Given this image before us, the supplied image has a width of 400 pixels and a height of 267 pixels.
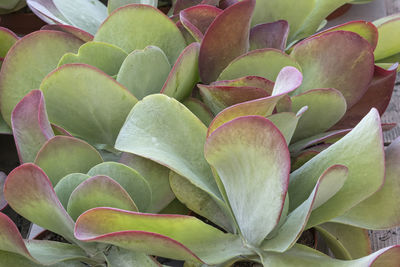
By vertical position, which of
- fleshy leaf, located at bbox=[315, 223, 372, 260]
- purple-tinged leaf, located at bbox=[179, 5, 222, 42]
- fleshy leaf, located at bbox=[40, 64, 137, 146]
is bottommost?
fleshy leaf, located at bbox=[315, 223, 372, 260]

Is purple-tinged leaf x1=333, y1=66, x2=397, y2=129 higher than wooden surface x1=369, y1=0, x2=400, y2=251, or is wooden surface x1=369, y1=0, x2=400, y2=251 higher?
purple-tinged leaf x1=333, y1=66, x2=397, y2=129

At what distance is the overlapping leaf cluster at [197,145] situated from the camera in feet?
1.30

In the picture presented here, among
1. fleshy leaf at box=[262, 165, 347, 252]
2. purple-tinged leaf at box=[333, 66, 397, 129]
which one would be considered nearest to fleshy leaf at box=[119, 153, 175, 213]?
fleshy leaf at box=[262, 165, 347, 252]

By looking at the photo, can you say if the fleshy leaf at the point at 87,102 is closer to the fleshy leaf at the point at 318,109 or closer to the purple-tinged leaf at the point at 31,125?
the purple-tinged leaf at the point at 31,125

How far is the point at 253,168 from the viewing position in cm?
40

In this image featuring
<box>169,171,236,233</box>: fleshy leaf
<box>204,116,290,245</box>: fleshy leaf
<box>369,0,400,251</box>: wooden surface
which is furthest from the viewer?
<box>369,0,400,251</box>: wooden surface

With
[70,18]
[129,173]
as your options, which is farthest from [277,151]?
[70,18]

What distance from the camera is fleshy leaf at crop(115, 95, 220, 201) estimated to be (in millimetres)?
445

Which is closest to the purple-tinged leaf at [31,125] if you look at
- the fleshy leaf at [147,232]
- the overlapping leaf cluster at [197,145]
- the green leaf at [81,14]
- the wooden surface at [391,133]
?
the overlapping leaf cluster at [197,145]

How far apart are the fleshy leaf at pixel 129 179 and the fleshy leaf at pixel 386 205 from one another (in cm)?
18

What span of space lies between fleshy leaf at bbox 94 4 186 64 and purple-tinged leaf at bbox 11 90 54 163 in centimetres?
14

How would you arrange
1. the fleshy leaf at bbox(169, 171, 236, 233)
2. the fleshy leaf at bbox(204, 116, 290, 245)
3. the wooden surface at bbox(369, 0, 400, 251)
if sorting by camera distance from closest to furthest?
the fleshy leaf at bbox(204, 116, 290, 245) → the fleshy leaf at bbox(169, 171, 236, 233) → the wooden surface at bbox(369, 0, 400, 251)

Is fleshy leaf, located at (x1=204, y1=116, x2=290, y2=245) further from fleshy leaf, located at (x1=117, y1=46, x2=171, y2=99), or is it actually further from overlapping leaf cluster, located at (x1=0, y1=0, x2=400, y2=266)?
fleshy leaf, located at (x1=117, y1=46, x2=171, y2=99)

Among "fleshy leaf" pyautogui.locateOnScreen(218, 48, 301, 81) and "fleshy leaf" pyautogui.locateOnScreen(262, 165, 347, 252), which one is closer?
"fleshy leaf" pyautogui.locateOnScreen(262, 165, 347, 252)
